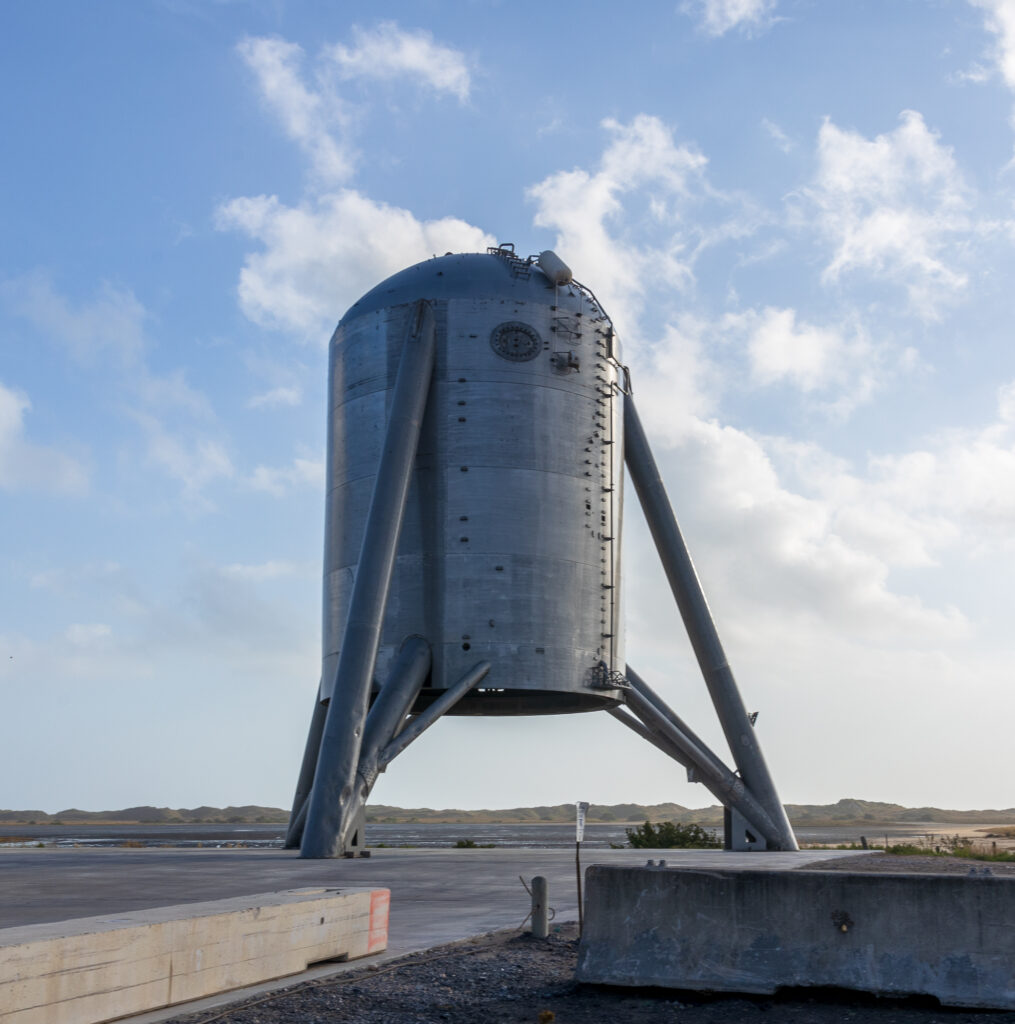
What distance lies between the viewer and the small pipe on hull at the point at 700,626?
108 ft

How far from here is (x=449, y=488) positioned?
30359 millimetres

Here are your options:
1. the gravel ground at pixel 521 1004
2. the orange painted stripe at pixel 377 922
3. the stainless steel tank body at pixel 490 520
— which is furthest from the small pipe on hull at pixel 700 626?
the gravel ground at pixel 521 1004

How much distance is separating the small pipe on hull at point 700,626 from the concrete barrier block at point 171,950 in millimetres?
23446

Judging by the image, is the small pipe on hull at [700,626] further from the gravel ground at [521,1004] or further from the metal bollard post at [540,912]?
the gravel ground at [521,1004]

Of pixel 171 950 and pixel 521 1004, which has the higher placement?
pixel 171 950

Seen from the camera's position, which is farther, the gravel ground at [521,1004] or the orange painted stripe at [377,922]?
the orange painted stripe at [377,922]

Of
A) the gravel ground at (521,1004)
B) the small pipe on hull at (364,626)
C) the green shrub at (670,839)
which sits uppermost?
the small pipe on hull at (364,626)

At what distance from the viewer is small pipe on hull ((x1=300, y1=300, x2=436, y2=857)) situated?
25359mm

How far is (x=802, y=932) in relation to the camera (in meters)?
8.90

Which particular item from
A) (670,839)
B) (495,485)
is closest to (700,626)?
(495,485)

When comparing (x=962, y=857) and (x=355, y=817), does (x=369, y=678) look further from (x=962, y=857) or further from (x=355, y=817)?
(x=962, y=857)

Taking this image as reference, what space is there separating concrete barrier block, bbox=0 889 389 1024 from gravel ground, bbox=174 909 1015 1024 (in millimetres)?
392

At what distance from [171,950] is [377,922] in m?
2.82

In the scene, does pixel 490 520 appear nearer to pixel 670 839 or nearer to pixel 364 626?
pixel 364 626
